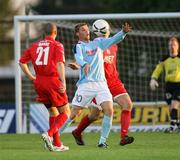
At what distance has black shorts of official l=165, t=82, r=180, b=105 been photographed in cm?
1931

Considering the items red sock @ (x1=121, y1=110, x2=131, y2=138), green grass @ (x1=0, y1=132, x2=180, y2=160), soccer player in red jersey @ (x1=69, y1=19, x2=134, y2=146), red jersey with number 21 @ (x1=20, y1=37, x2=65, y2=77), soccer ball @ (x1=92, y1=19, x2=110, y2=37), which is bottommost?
green grass @ (x1=0, y1=132, x2=180, y2=160)

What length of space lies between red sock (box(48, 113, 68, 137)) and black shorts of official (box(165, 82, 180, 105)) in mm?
5736

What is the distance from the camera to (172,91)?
63.6 feet

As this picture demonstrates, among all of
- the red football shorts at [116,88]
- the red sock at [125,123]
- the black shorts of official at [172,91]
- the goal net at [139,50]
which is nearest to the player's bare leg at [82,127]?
the red football shorts at [116,88]

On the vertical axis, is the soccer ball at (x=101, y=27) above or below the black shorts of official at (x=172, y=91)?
above

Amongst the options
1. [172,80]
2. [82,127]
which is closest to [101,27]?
[82,127]

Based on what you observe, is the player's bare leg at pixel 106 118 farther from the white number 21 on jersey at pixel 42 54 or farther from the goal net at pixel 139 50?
the goal net at pixel 139 50

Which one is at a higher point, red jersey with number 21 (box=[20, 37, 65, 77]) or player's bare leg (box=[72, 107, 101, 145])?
red jersey with number 21 (box=[20, 37, 65, 77])

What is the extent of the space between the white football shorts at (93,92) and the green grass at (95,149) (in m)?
0.81

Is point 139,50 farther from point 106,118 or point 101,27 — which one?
point 106,118

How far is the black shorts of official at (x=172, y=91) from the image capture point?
63.4 ft

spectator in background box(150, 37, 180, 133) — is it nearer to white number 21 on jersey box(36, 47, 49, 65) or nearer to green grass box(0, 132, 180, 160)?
green grass box(0, 132, 180, 160)

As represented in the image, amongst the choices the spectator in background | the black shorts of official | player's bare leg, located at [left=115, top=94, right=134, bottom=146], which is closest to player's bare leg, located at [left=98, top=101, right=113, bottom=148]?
player's bare leg, located at [left=115, top=94, right=134, bottom=146]

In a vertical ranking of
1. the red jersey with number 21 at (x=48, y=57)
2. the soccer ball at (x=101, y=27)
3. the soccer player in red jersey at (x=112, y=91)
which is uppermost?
the soccer ball at (x=101, y=27)
